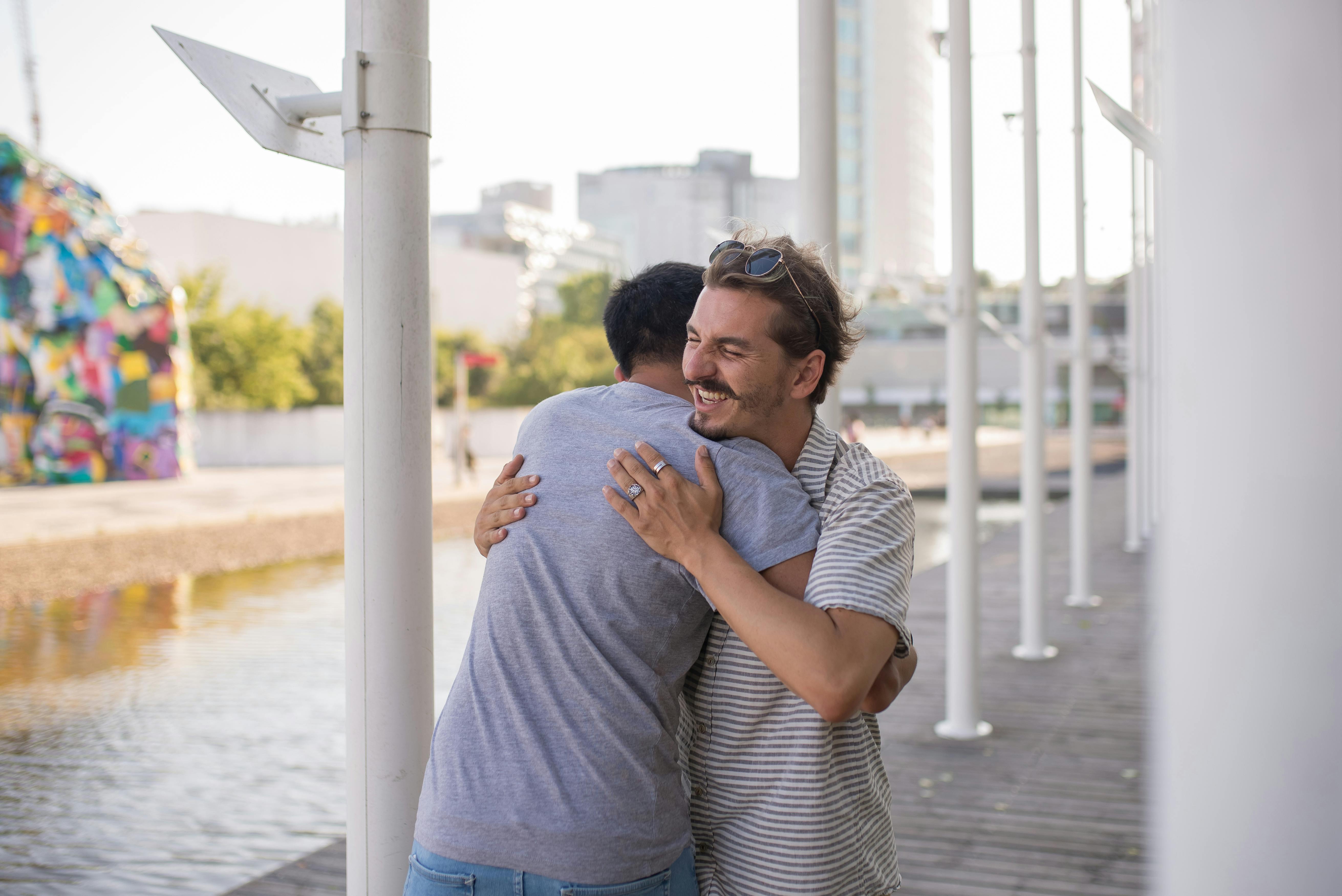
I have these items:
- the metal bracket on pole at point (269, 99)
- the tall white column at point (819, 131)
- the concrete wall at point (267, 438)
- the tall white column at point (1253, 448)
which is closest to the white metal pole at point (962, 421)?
the tall white column at point (819, 131)

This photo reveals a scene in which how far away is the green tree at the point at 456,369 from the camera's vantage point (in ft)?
160

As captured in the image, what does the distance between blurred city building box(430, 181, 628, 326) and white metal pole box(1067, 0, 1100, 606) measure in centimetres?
→ 8564

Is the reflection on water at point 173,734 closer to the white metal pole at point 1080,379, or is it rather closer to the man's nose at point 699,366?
the man's nose at point 699,366

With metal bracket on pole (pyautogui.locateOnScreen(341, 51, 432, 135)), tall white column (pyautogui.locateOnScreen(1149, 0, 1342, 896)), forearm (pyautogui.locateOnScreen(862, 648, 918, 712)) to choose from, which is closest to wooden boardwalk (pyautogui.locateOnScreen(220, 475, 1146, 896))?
forearm (pyautogui.locateOnScreen(862, 648, 918, 712))

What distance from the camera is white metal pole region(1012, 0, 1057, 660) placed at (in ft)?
25.1

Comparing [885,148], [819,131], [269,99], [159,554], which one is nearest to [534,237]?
[159,554]

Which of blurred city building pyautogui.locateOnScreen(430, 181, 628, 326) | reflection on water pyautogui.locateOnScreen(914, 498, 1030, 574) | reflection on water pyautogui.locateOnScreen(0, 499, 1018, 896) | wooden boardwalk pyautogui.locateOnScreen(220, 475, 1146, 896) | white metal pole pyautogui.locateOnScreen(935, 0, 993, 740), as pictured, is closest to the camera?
wooden boardwalk pyautogui.locateOnScreen(220, 475, 1146, 896)

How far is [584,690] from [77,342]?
29.4 m

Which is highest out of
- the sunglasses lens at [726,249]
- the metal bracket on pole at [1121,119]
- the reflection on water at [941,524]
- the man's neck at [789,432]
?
the metal bracket on pole at [1121,119]

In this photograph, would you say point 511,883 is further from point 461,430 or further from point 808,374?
point 461,430

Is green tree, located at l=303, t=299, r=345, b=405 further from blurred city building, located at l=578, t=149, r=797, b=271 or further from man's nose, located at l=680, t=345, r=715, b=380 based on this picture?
man's nose, located at l=680, t=345, r=715, b=380

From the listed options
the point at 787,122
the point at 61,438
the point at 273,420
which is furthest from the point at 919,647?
the point at 273,420

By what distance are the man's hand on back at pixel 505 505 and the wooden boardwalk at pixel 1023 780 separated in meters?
2.96

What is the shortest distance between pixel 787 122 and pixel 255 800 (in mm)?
4199
